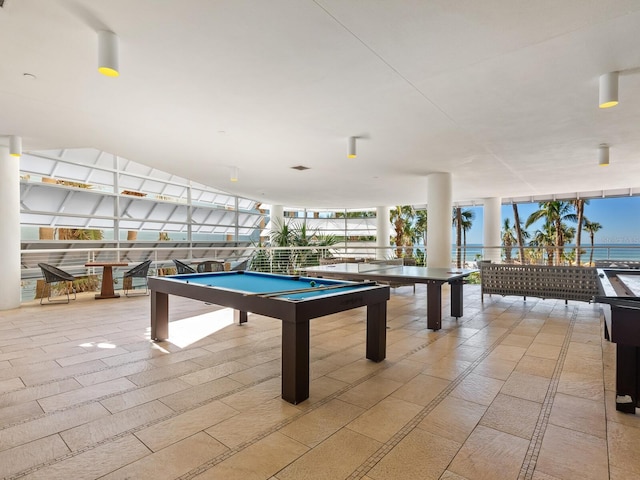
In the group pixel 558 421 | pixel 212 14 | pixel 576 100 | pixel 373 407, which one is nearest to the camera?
pixel 558 421

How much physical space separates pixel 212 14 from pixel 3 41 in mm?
1856

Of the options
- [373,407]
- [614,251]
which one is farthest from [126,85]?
[614,251]

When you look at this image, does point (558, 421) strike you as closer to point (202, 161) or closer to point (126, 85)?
point (126, 85)

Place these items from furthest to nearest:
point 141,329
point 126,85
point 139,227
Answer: point 139,227 < point 141,329 < point 126,85

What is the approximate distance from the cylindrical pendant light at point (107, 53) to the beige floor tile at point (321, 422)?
2.92m

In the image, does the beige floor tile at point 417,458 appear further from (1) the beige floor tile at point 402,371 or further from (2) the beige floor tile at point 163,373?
(2) the beige floor tile at point 163,373

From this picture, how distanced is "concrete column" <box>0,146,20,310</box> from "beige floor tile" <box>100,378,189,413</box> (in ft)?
16.3

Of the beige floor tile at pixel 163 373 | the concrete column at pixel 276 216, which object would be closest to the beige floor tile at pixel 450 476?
the beige floor tile at pixel 163 373

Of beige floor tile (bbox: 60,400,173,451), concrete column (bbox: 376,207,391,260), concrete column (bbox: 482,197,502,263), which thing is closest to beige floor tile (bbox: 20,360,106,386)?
beige floor tile (bbox: 60,400,173,451)

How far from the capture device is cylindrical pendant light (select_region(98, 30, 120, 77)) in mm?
2719

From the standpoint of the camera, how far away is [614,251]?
860 centimetres

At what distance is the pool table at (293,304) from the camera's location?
246 cm

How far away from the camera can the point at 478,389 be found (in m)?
2.65

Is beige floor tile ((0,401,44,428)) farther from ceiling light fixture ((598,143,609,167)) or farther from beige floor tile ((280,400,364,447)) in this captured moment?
ceiling light fixture ((598,143,609,167))
